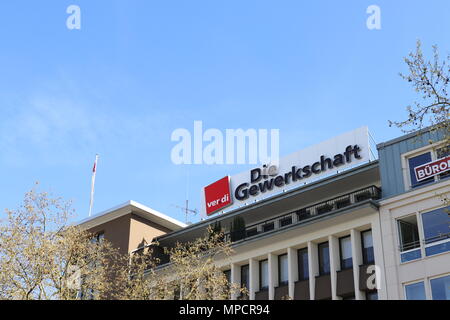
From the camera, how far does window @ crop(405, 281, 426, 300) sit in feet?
119

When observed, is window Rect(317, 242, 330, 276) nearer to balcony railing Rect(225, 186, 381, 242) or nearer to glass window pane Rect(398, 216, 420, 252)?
balcony railing Rect(225, 186, 381, 242)

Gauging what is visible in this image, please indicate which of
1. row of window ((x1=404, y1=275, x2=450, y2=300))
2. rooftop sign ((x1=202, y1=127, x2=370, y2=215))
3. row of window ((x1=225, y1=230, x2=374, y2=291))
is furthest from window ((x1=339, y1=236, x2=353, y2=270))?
rooftop sign ((x1=202, y1=127, x2=370, y2=215))

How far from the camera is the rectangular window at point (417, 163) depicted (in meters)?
38.8

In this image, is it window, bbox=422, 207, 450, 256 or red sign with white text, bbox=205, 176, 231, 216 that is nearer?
window, bbox=422, 207, 450, 256

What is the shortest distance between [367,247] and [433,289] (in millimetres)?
5413

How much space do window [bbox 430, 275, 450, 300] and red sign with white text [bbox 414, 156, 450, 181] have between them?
6146 millimetres

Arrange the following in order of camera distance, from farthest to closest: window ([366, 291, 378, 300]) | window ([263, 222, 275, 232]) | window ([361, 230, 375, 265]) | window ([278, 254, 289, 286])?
window ([263, 222, 275, 232])
window ([278, 254, 289, 286])
window ([361, 230, 375, 265])
window ([366, 291, 378, 300])

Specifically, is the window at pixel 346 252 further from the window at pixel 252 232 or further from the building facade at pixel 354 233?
the window at pixel 252 232

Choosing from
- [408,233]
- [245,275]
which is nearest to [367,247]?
[408,233]

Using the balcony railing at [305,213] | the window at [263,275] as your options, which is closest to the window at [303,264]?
the balcony railing at [305,213]

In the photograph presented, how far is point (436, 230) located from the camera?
36781 mm
